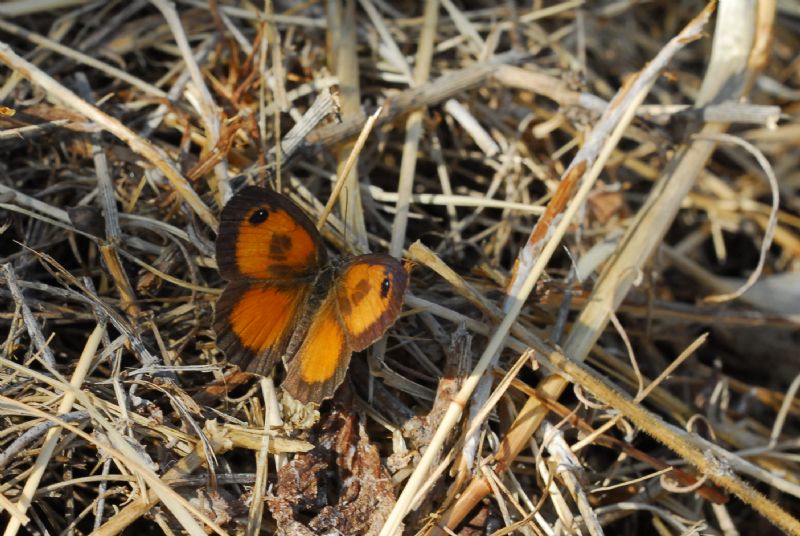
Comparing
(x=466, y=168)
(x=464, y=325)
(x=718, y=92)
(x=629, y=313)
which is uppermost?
(x=718, y=92)

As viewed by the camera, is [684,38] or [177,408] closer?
[177,408]

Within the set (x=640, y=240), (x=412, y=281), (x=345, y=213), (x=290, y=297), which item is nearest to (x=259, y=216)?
(x=290, y=297)

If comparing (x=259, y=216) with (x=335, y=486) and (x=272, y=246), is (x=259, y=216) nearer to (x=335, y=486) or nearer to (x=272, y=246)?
(x=272, y=246)

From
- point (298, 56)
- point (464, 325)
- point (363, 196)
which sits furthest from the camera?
point (298, 56)

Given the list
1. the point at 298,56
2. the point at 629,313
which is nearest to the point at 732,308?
the point at 629,313

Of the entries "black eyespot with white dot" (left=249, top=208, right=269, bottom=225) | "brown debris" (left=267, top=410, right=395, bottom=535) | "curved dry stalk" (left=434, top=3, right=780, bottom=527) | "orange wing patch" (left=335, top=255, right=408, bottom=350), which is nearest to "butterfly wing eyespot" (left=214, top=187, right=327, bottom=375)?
"black eyespot with white dot" (left=249, top=208, right=269, bottom=225)

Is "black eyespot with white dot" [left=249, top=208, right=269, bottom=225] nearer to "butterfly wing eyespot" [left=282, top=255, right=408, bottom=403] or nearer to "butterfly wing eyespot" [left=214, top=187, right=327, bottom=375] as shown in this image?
"butterfly wing eyespot" [left=214, top=187, right=327, bottom=375]

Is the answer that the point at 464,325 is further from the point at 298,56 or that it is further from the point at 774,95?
the point at 774,95
